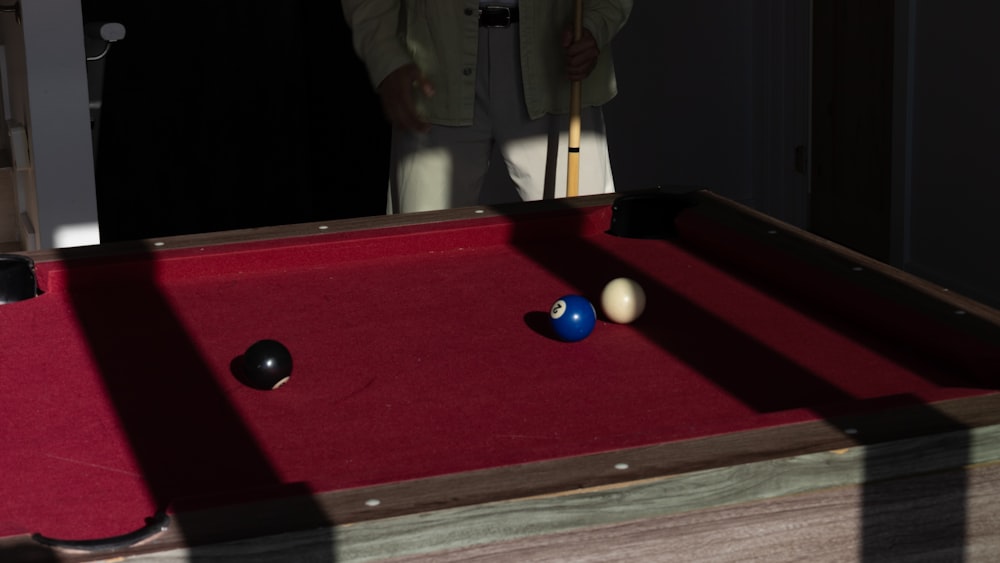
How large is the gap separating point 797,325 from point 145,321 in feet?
2.75

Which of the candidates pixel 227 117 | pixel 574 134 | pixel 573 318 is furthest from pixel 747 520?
pixel 227 117

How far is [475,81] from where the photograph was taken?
3051 millimetres

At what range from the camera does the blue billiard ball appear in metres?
1.68

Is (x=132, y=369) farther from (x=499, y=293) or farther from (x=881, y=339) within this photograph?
(x=881, y=339)

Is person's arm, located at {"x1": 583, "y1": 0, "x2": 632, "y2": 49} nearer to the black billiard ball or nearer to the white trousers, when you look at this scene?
the white trousers

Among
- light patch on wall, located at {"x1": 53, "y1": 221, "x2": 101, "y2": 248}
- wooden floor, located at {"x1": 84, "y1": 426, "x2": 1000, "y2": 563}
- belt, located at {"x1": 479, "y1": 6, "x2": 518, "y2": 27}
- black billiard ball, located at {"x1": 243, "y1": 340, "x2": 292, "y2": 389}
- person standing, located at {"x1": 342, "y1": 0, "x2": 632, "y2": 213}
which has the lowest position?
light patch on wall, located at {"x1": 53, "y1": 221, "x2": 101, "y2": 248}

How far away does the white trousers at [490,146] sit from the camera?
10.0ft

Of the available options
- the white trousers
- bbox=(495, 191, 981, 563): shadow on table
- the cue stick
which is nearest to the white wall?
the white trousers

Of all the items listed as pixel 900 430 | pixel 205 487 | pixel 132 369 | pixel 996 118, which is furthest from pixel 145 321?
pixel 996 118

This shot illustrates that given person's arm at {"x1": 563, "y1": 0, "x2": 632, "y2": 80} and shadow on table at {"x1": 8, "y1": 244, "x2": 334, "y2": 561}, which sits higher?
person's arm at {"x1": 563, "y1": 0, "x2": 632, "y2": 80}

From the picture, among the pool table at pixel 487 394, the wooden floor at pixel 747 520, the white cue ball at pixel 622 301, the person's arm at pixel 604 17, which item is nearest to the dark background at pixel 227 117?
the person's arm at pixel 604 17

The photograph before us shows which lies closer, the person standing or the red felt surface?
the red felt surface

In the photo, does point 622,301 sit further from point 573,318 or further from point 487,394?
point 487,394

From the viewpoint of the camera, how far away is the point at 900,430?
4.18 ft
